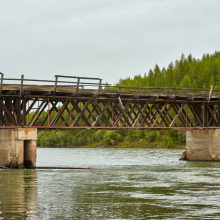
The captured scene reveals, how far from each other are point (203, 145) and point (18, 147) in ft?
69.7

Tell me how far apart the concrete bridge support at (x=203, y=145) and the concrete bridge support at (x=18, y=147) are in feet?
63.5

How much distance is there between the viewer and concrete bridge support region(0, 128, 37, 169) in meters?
38.8

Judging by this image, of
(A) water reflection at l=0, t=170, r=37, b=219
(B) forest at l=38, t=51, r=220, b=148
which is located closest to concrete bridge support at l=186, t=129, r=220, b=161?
(A) water reflection at l=0, t=170, r=37, b=219

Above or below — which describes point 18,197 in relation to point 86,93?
below

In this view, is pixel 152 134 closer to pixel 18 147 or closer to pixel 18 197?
pixel 18 147

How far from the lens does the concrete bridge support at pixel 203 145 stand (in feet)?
167

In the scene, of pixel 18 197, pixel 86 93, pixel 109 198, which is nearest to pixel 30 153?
pixel 86 93

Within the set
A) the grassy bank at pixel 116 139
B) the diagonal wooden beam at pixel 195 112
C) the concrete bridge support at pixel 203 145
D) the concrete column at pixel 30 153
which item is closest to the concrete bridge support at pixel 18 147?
the concrete column at pixel 30 153

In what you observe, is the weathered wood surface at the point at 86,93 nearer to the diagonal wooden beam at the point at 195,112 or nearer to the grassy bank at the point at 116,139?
the diagonal wooden beam at the point at 195,112

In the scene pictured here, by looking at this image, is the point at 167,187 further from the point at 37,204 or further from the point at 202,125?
the point at 202,125

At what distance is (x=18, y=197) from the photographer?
21.0 meters

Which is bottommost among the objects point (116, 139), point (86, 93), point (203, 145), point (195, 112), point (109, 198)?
point (109, 198)

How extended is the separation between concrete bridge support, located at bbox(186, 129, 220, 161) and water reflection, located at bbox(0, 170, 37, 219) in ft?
81.7

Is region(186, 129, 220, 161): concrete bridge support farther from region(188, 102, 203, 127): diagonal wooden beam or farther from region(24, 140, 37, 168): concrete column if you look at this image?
region(24, 140, 37, 168): concrete column
